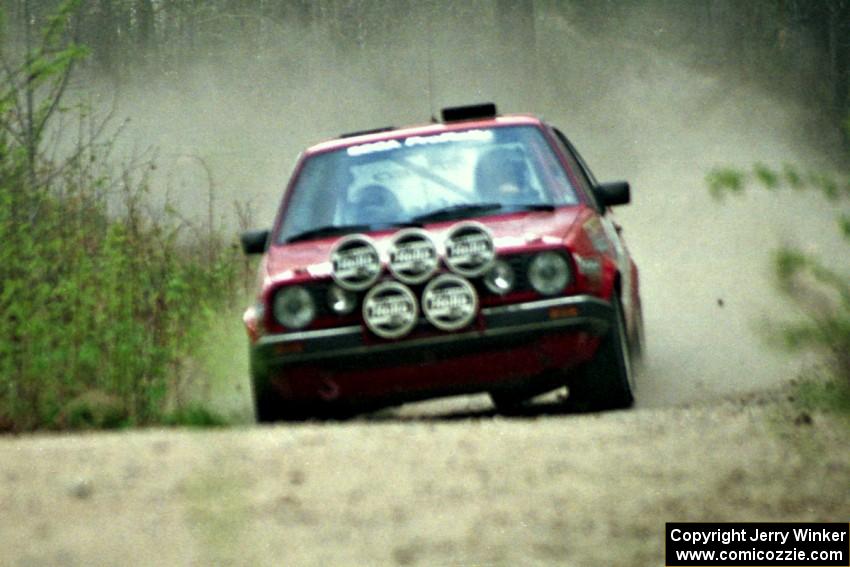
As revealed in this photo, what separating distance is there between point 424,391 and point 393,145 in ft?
5.73

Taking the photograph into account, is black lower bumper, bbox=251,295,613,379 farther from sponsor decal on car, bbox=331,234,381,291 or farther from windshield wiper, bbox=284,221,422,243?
windshield wiper, bbox=284,221,422,243

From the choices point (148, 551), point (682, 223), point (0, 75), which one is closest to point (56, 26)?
point (0, 75)

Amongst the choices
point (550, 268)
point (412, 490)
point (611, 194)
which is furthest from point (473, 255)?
point (412, 490)

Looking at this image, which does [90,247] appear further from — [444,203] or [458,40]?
[458,40]

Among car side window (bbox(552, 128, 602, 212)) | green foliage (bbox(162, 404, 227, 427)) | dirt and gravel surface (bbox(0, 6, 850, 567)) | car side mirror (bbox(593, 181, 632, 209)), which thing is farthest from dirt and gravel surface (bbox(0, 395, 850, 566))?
car side mirror (bbox(593, 181, 632, 209))

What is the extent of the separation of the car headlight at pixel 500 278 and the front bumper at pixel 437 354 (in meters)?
0.08

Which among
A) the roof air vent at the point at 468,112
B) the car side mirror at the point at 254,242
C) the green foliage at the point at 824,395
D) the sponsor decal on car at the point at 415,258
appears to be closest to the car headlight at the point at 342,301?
the sponsor decal on car at the point at 415,258

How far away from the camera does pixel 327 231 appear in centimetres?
950

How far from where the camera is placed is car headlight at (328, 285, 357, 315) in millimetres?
8703

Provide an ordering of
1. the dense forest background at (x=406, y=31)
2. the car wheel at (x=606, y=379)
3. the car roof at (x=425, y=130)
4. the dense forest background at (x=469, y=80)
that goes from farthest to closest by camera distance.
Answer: the dense forest background at (x=406, y=31)
the dense forest background at (x=469, y=80)
the car roof at (x=425, y=130)
the car wheel at (x=606, y=379)

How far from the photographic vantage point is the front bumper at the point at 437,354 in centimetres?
862

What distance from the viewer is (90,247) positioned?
11227 millimetres

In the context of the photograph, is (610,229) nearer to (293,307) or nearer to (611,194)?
(611,194)

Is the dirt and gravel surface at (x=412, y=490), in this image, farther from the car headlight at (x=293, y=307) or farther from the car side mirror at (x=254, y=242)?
the car side mirror at (x=254, y=242)
